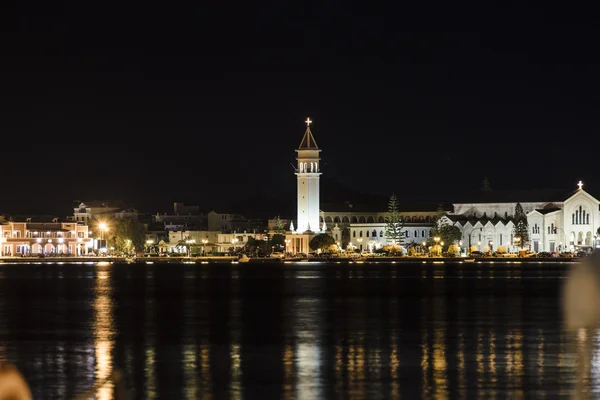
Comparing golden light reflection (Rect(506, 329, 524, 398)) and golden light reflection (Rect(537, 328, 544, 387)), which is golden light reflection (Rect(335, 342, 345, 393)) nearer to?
golden light reflection (Rect(506, 329, 524, 398))

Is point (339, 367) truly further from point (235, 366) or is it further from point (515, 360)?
point (515, 360)

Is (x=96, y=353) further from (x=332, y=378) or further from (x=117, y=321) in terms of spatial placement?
(x=117, y=321)

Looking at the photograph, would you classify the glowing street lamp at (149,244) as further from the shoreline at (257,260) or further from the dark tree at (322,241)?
the dark tree at (322,241)

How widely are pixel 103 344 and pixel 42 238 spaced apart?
132 m

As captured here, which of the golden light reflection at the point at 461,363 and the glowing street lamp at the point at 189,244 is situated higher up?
the glowing street lamp at the point at 189,244

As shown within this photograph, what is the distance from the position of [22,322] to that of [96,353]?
12.0m

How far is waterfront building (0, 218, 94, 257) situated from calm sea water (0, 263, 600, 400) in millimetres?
104106

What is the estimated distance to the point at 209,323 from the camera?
35.6 metres

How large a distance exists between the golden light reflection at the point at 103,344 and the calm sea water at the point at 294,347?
0.12 feet

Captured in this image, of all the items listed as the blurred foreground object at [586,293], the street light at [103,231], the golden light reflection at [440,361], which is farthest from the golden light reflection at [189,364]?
the street light at [103,231]

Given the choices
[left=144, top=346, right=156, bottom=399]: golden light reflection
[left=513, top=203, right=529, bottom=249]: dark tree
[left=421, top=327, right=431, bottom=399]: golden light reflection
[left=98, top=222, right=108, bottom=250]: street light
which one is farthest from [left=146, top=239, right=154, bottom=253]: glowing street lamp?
[left=144, top=346, right=156, bottom=399]: golden light reflection

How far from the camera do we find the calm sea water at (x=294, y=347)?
18281 mm

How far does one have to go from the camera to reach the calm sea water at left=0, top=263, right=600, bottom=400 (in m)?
18.3

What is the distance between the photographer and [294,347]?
1048 inches
